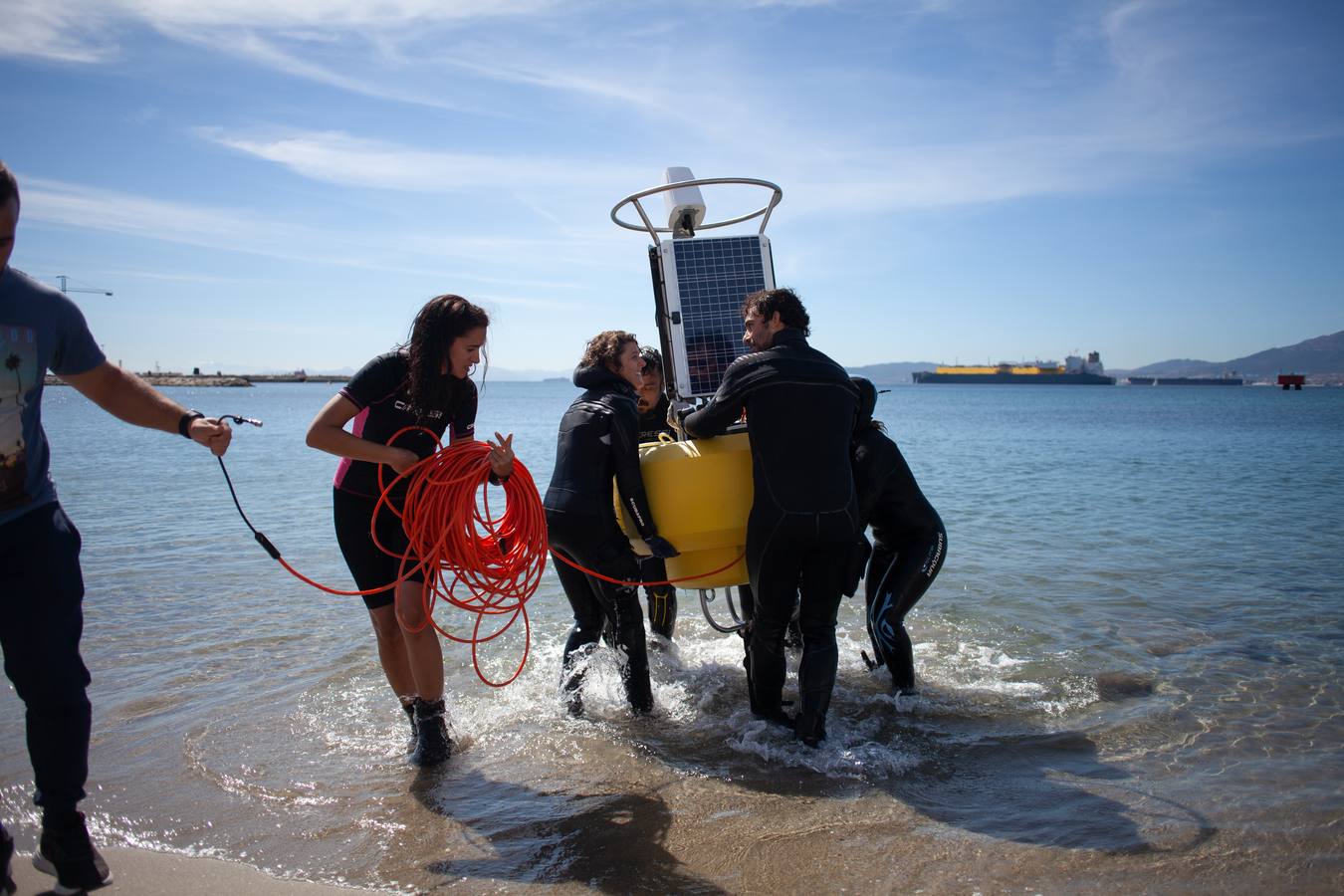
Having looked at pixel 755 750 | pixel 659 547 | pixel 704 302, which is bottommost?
pixel 755 750

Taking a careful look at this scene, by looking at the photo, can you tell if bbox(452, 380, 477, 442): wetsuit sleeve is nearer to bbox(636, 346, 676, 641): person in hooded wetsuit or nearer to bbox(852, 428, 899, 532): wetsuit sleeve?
bbox(636, 346, 676, 641): person in hooded wetsuit

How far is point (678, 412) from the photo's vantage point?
14.9ft

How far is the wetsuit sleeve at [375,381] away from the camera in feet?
11.5

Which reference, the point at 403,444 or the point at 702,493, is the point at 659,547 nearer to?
the point at 702,493

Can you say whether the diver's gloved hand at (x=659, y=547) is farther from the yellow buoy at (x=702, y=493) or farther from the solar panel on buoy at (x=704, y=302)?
the solar panel on buoy at (x=704, y=302)

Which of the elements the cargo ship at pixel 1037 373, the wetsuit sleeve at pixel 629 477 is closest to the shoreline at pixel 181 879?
the wetsuit sleeve at pixel 629 477

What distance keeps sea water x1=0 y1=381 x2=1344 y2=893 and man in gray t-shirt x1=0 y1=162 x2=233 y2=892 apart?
78cm

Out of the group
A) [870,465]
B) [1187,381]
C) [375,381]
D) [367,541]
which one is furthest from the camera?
[1187,381]

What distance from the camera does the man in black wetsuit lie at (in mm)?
3713

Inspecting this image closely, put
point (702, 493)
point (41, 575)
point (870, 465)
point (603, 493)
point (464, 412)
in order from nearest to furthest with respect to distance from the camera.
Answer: point (41, 575)
point (464, 412)
point (702, 493)
point (603, 493)
point (870, 465)

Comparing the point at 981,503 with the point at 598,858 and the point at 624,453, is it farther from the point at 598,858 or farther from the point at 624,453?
the point at 598,858

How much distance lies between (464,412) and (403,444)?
11.3 inches

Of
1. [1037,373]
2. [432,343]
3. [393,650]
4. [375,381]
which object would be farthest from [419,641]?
[1037,373]

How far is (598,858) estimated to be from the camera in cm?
306
